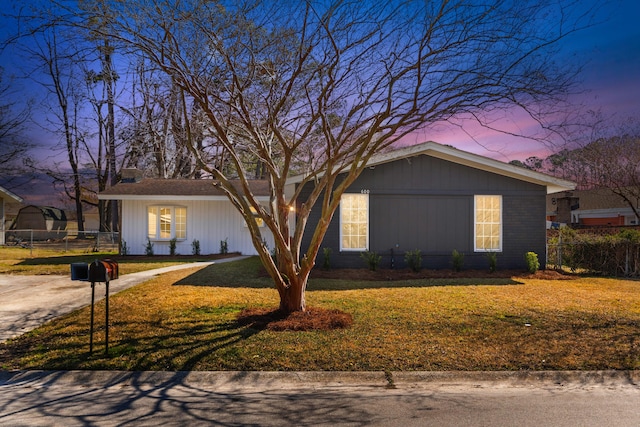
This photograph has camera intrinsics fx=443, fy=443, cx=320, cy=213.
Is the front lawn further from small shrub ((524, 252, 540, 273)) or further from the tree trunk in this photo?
small shrub ((524, 252, 540, 273))

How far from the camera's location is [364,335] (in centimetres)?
627

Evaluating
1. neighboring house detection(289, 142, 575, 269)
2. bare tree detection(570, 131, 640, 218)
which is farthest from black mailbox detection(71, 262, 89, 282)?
bare tree detection(570, 131, 640, 218)

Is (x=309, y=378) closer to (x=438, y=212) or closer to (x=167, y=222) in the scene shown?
(x=438, y=212)

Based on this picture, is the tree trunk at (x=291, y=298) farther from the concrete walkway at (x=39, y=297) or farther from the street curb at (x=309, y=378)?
the concrete walkway at (x=39, y=297)

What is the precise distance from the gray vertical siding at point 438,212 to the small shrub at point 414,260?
0.28m

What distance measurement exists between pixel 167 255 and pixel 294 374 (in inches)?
619

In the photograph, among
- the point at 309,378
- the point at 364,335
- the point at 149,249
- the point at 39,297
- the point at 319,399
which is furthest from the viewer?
the point at 149,249

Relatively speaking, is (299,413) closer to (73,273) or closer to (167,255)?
(73,273)

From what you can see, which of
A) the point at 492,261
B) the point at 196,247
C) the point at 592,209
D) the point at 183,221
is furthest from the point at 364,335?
the point at 592,209

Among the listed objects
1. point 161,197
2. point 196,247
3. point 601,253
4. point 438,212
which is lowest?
point 196,247

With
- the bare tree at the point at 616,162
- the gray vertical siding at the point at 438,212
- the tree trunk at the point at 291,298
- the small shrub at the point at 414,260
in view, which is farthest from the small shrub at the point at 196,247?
the bare tree at the point at 616,162

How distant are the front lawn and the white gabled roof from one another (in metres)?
4.77

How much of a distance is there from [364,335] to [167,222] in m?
15.5

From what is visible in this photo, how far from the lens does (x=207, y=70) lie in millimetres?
7105
